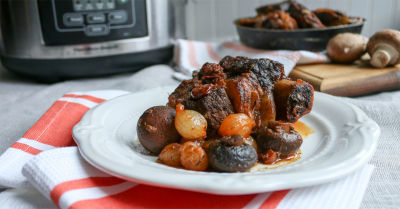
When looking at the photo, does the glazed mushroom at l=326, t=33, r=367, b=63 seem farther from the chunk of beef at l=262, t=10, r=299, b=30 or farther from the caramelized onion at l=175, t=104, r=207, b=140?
the caramelized onion at l=175, t=104, r=207, b=140

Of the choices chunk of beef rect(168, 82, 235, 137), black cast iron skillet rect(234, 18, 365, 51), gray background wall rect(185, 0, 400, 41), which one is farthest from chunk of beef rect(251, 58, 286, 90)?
gray background wall rect(185, 0, 400, 41)

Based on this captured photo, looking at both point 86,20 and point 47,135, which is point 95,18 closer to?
point 86,20

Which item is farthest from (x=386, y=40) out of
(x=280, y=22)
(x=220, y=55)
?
(x=220, y=55)

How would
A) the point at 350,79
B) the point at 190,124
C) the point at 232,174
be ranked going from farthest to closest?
1. the point at 350,79
2. the point at 190,124
3. the point at 232,174

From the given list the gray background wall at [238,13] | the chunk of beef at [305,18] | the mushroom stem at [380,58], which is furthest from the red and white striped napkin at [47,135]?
the gray background wall at [238,13]

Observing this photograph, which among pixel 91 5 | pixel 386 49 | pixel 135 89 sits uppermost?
pixel 91 5

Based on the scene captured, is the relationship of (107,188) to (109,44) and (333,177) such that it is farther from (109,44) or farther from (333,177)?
(109,44)
